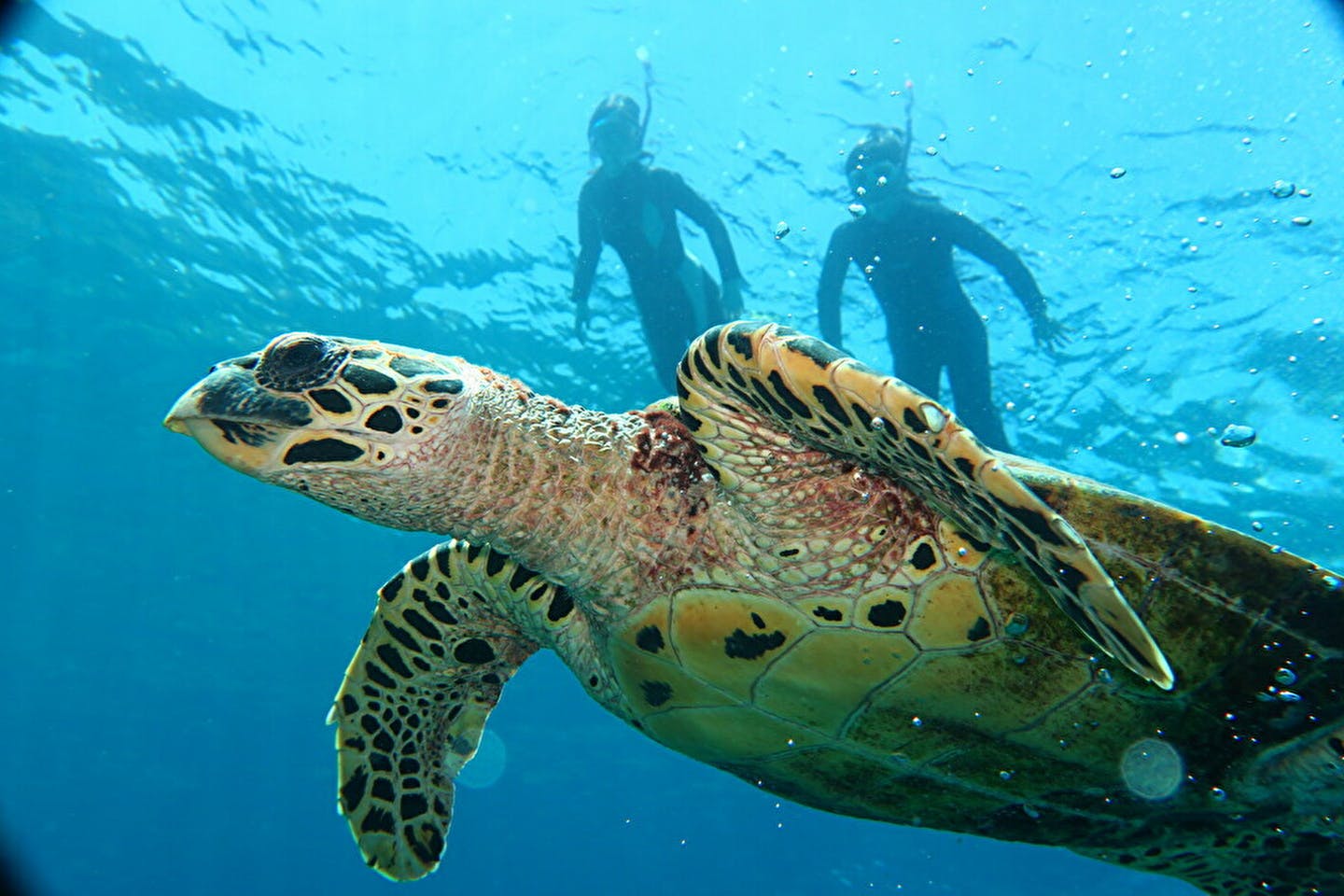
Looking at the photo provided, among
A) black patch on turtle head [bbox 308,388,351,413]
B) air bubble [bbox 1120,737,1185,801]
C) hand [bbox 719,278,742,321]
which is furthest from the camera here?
hand [bbox 719,278,742,321]

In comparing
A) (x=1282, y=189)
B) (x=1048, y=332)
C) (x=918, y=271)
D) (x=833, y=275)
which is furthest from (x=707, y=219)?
(x=1282, y=189)

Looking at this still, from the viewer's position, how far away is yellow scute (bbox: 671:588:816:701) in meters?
2.70

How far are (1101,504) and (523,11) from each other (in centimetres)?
1120

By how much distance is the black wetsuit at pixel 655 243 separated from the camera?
11102 millimetres

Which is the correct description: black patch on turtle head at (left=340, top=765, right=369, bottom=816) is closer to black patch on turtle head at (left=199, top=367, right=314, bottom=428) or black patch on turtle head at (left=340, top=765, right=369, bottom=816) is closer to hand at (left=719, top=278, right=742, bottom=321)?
black patch on turtle head at (left=199, top=367, right=314, bottom=428)

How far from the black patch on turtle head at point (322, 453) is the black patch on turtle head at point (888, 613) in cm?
190

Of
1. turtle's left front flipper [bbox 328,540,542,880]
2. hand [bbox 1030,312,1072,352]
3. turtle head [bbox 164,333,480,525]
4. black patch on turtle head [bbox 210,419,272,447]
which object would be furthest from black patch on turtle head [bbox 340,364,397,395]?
hand [bbox 1030,312,1072,352]

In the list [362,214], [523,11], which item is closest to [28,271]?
[362,214]

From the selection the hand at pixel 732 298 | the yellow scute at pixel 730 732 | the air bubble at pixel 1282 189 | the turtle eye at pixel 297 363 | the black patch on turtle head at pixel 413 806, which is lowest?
the black patch on turtle head at pixel 413 806

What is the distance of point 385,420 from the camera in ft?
8.01

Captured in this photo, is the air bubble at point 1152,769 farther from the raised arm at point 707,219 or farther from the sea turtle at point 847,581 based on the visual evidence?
the raised arm at point 707,219

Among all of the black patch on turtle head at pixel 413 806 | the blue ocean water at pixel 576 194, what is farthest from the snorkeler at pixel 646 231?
the black patch on turtle head at pixel 413 806

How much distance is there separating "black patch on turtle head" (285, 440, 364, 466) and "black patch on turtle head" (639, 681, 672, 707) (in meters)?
1.53

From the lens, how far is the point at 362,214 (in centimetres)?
1352
